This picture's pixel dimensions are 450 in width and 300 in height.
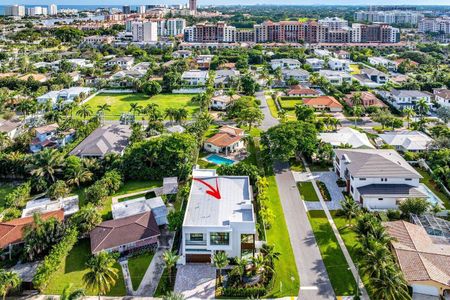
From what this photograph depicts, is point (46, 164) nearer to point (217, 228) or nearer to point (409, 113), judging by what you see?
point (217, 228)

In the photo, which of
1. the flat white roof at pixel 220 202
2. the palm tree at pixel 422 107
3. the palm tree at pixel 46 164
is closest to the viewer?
the flat white roof at pixel 220 202

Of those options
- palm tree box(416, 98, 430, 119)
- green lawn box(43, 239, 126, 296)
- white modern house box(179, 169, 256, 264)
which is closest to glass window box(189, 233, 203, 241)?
white modern house box(179, 169, 256, 264)

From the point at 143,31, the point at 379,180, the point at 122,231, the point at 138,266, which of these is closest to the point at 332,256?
the point at 379,180

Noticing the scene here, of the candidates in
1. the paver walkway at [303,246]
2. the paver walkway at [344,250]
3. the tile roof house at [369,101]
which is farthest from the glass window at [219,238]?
the tile roof house at [369,101]

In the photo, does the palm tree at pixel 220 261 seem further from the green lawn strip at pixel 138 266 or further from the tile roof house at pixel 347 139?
the tile roof house at pixel 347 139

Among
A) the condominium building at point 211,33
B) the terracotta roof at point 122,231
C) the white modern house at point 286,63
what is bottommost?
the terracotta roof at point 122,231
